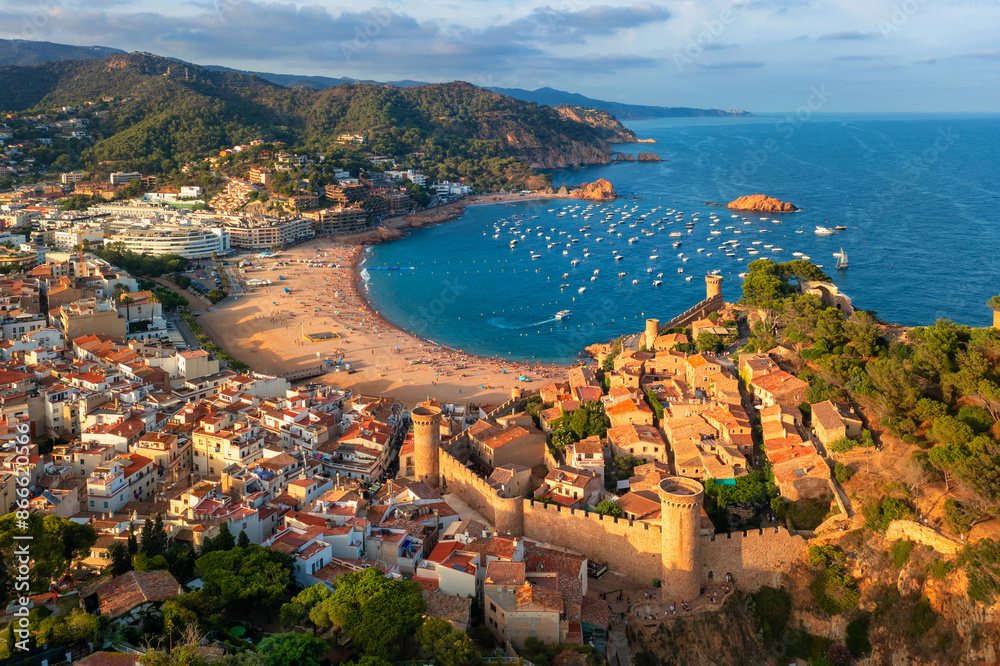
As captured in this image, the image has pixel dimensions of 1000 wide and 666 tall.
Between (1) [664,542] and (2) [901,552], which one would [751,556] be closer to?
(1) [664,542]

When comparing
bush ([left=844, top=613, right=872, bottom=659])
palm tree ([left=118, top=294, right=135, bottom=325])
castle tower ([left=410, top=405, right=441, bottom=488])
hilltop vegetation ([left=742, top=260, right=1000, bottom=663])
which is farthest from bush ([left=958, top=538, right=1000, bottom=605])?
palm tree ([left=118, top=294, right=135, bottom=325])

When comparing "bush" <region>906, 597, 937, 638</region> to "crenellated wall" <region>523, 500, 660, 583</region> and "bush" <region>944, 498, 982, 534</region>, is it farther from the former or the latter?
"crenellated wall" <region>523, 500, 660, 583</region>

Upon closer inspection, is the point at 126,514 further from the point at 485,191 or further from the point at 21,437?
the point at 485,191

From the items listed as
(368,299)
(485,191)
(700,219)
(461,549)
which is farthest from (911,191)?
(461,549)

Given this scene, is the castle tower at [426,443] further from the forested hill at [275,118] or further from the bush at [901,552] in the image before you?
the forested hill at [275,118]

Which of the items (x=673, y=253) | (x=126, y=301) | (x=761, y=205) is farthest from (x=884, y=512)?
(x=761, y=205)

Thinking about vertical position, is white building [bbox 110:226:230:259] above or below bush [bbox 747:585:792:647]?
above

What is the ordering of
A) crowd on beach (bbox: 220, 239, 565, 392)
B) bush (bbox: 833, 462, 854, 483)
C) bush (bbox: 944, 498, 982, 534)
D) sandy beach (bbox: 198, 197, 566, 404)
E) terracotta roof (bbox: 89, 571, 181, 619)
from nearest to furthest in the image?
terracotta roof (bbox: 89, 571, 181, 619) < bush (bbox: 944, 498, 982, 534) < bush (bbox: 833, 462, 854, 483) < sandy beach (bbox: 198, 197, 566, 404) < crowd on beach (bbox: 220, 239, 565, 392)
